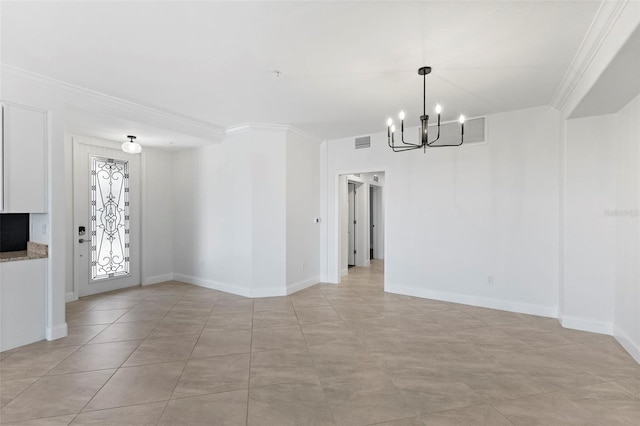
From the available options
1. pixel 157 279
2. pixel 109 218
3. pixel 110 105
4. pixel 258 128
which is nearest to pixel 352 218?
pixel 258 128

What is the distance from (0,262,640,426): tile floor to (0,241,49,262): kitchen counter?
36.9 inches

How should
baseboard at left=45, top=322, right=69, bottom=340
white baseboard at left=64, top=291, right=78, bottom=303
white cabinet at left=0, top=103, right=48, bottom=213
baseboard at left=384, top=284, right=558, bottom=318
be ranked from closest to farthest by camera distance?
white cabinet at left=0, top=103, right=48, bottom=213, baseboard at left=45, top=322, right=69, bottom=340, baseboard at left=384, top=284, right=558, bottom=318, white baseboard at left=64, top=291, right=78, bottom=303

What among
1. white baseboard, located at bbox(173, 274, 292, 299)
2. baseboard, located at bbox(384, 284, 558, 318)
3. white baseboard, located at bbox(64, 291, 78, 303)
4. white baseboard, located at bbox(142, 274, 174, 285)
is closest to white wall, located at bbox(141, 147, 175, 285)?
white baseboard, located at bbox(142, 274, 174, 285)

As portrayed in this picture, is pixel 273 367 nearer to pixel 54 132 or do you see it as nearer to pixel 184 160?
pixel 54 132

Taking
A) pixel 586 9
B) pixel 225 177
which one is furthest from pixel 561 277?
pixel 225 177

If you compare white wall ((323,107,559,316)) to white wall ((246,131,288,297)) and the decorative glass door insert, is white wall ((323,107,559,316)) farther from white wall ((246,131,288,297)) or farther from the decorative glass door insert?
the decorative glass door insert

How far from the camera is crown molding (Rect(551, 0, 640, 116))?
2.08m

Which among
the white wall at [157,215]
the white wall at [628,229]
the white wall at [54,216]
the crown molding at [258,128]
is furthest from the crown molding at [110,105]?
the white wall at [628,229]

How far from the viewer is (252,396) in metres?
2.42

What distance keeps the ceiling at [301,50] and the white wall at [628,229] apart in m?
0.84

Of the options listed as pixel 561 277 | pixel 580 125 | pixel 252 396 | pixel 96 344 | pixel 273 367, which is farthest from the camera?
pixel 561 277

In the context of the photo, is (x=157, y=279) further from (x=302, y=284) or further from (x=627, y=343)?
(x=627, y=343)

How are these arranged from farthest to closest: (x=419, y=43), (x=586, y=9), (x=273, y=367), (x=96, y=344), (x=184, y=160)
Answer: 1. (x=184, y=160)
2. (x=96, y=344)
3. (x=273, y=367)
4. (x=419, y=43)
5. (x=586, y=9)

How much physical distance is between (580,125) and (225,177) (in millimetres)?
5163
